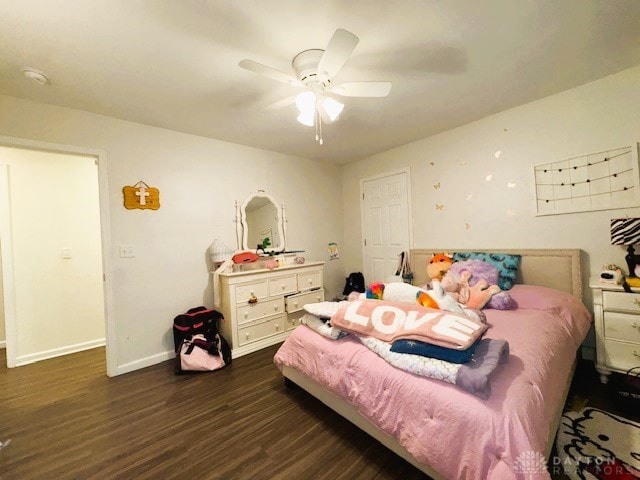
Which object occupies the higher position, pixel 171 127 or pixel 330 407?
pixel 171 127

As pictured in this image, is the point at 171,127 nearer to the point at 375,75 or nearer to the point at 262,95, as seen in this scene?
the point at 262,95

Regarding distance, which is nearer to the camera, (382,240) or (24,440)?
(24,440)

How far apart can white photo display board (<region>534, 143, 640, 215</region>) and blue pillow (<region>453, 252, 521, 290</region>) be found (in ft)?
1.74

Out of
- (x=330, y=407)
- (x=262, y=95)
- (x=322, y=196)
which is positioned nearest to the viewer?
(x=330, y=407)

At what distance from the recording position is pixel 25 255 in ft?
9.16

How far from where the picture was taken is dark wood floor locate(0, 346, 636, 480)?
137cm

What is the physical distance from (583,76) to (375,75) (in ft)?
5.68

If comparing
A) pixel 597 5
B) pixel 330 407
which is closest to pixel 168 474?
pixel 330 407

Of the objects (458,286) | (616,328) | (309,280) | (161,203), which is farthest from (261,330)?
(616,328)

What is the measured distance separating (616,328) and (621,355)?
7.6 inches

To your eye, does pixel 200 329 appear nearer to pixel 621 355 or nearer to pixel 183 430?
pixel 183 430

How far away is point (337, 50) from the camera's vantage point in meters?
1.36

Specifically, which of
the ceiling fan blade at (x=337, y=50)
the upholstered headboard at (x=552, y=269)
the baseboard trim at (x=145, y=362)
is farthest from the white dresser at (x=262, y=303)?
the upholstered headboard at (x=552, y=269)

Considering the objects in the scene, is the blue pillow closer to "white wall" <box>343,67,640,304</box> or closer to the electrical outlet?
"white wall" <box>343,67,640,304</box>
